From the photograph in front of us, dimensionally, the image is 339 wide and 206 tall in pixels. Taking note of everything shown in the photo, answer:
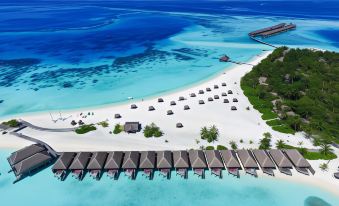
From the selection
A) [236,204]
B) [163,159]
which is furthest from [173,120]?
[236,204]

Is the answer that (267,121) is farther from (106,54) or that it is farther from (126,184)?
(106,54)

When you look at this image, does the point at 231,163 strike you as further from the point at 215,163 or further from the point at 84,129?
the point at 84,129

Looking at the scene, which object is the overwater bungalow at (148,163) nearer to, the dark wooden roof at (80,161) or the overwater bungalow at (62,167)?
the dark wooden roof at (80,161)

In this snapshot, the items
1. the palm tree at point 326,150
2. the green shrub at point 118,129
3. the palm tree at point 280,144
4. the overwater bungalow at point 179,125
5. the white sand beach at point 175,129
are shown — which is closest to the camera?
the palm tree at point 326,150

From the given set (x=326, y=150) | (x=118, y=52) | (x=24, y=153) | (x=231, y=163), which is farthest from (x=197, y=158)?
(x=118, y=52)

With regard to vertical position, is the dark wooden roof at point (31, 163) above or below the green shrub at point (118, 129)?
above

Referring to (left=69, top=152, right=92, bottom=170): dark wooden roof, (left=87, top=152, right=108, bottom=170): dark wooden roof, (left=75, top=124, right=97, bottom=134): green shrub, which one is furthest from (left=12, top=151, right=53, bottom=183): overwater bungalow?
(left=75, top=124, right=97, bottom=134): green shrub

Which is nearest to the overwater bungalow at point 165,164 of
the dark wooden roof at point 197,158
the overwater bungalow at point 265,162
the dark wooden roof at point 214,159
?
the dark wooden roof at point 197,158
